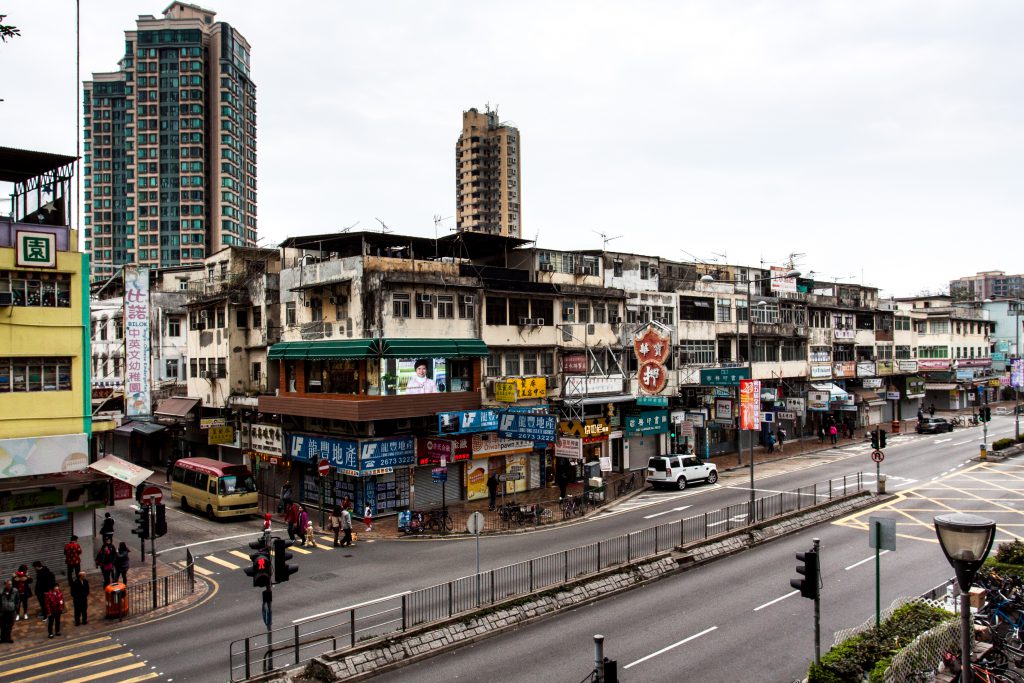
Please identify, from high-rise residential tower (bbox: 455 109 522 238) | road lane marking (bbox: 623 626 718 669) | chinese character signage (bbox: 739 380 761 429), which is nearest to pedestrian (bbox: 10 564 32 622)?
road lane marking (bbox: 623 626 718 669)

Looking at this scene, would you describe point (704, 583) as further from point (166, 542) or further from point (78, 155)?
point (78, 155)

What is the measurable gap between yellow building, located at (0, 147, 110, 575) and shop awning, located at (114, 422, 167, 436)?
25650 mm

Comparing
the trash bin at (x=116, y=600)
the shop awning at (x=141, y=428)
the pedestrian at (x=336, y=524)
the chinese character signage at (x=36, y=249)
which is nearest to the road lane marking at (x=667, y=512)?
the pedestrian at (x=336, y=524)

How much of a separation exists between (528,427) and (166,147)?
3971 inches

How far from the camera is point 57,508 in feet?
82.0

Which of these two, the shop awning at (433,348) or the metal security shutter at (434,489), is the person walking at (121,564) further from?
the metal security shutter at (434,489)

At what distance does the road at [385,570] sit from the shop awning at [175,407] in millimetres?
11537

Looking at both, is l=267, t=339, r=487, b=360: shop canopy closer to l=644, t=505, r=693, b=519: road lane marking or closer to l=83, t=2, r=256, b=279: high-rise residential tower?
l=644, t=505, r=693, b=519: road lane marking

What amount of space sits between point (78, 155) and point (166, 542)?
625 inches

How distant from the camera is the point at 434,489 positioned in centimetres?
3631

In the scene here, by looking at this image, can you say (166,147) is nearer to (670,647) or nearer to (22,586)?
(22,586)

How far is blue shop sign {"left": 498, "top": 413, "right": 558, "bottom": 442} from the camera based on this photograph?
113 feet

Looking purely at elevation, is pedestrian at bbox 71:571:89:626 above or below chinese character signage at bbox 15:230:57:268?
below

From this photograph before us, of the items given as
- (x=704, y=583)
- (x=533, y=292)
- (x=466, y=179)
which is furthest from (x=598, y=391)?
(x=466, y=179)
